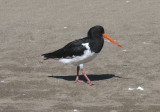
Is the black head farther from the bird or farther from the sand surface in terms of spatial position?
the sand surface

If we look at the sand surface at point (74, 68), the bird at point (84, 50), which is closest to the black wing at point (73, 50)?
the bird at point (84, 50)

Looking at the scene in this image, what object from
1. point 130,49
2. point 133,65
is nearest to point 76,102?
point 133,65

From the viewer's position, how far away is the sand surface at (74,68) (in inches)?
381

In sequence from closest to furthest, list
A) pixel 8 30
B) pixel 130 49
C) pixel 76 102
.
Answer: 1. pixel 76 102
2. pixel 130 49
3. pixel 8 30

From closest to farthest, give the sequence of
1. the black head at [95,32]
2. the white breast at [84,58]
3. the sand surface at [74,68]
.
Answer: the sand surface at [74,68] → the white breast at [84,58] → the black head at [95,32]

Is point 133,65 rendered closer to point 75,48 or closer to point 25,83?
point 75,48

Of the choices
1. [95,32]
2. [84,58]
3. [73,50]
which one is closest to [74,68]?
[73,50]

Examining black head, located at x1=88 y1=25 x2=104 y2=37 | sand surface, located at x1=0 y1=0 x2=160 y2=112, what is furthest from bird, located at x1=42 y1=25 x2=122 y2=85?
sand surface, located at x1=0 y1=0 x2=160 y2=112

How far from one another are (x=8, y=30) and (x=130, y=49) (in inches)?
192

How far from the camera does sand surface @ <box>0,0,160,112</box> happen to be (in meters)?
9.67

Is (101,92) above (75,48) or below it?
below

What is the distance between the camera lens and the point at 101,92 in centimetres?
1033

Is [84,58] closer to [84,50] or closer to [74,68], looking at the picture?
[84,50]

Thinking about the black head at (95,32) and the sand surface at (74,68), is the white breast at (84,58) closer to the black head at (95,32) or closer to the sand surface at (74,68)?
the black head at (95,32)
